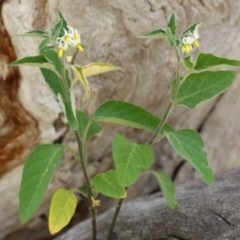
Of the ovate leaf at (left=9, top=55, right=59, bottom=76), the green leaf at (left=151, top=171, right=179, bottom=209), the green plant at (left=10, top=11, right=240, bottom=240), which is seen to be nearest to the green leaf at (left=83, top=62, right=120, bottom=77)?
the green plant at (left=10, top=11, right=240, bottom=240)

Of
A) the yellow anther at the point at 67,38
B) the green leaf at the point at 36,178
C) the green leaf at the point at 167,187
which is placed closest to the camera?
the yellow anther at the point at 67,38

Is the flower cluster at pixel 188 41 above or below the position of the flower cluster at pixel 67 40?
below

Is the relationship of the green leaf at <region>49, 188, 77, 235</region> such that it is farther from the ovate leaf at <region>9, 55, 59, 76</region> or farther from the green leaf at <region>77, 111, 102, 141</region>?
the ovate leaf at <region>9, 55, 59, 76</region>

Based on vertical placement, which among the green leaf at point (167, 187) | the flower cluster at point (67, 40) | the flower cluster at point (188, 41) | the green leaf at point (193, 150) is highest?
the flower cluster at point (67, 40)

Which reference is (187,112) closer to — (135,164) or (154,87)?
(154,87)

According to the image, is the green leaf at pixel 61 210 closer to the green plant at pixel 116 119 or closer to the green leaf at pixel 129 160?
the green plant at pixel 116 119

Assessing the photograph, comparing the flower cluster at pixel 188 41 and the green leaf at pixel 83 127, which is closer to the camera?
the flower cluster at pixel 188 41

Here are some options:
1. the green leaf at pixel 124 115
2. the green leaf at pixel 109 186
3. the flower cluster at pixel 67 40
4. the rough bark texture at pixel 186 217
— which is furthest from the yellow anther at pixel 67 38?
the rough bark texture at pixel 186 217
